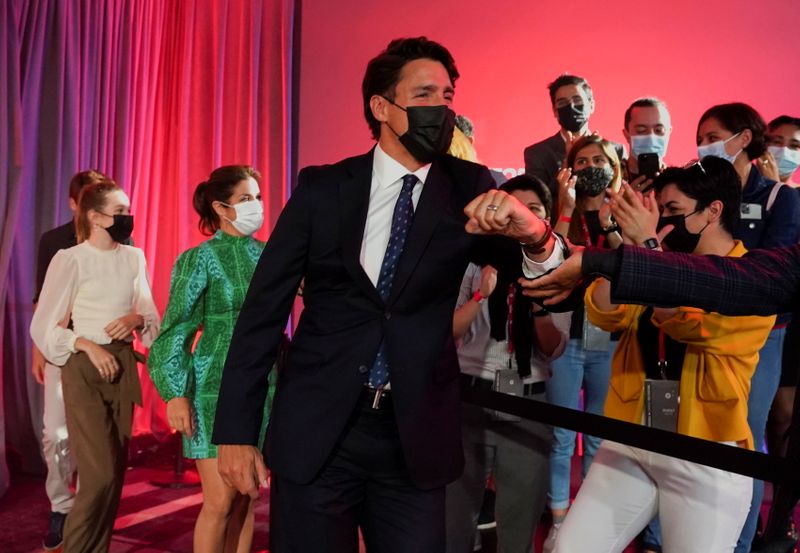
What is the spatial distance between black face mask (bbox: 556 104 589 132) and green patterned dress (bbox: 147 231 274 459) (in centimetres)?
219

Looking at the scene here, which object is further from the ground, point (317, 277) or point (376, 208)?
point (376, 208)

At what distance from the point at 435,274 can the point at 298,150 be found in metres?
4.73

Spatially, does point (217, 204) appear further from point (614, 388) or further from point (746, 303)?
point (746, 303)

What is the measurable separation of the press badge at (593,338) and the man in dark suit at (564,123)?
4.51 feet

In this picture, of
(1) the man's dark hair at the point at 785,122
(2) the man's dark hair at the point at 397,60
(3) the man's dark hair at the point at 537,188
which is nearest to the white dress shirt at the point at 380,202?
(2) the man's dark hair at the point at 397,60

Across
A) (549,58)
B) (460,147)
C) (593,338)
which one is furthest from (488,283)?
(549,58)

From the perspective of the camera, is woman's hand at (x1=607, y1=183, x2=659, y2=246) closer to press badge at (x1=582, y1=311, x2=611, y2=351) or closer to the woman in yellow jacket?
the woman in yellow jacket

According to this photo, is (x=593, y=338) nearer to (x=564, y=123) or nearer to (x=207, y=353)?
(x=207, y=353)

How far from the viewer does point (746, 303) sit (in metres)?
1.76

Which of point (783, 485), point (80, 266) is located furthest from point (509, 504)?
point (80, 266)

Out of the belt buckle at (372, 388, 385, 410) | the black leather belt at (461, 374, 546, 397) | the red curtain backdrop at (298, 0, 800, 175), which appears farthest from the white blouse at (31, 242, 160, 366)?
the red curtain backdrop at (298, 0, 800, 175)

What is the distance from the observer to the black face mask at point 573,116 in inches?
188

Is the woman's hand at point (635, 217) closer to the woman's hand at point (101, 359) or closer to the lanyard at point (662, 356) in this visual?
the lanyard at point (662, 356)

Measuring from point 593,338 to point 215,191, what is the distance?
1.75 m
